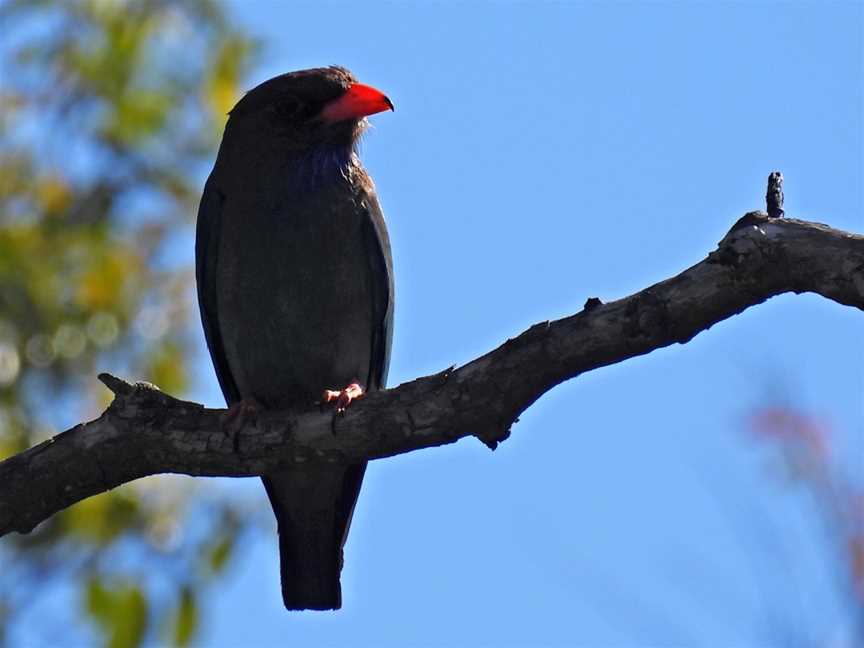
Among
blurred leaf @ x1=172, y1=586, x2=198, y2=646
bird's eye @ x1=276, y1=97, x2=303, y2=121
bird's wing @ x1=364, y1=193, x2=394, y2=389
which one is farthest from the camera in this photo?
blurred leaf @ x1=172, y1=586, x2=198, y2=646

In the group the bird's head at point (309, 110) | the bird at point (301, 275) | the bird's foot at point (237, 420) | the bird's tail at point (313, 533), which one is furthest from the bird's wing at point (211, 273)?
the bird's foot at point (237, 420)

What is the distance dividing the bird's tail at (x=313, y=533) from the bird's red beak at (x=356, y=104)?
54.2 inches

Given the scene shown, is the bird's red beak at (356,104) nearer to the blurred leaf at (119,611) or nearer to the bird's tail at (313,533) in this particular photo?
the bird's tail at (313,533)

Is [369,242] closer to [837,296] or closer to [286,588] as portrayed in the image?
[286,588]

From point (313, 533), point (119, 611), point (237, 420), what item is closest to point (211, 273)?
point (313, 533)

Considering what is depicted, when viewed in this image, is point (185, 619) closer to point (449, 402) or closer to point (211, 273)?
point (211, 273)

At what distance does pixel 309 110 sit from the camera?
6.80 m

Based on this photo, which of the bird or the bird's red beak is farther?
the bird's red beak

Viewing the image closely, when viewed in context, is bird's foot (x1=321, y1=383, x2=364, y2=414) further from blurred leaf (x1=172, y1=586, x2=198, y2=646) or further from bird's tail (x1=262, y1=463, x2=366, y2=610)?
blurred leaf (x1=172, y1=586, x2=198, y2=646)

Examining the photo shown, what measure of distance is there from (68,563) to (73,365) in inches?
34.9

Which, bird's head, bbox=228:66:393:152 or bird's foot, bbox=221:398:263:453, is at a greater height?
bird's head, bbox=228:66:393:152

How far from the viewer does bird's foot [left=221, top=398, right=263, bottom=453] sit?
5.57 meters

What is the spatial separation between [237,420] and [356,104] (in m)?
1.62

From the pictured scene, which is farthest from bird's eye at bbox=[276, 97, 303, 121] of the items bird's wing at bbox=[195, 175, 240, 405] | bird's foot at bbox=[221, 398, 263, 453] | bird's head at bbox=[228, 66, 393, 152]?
bird's foot at bbox=[221, 398, 263, 453]
